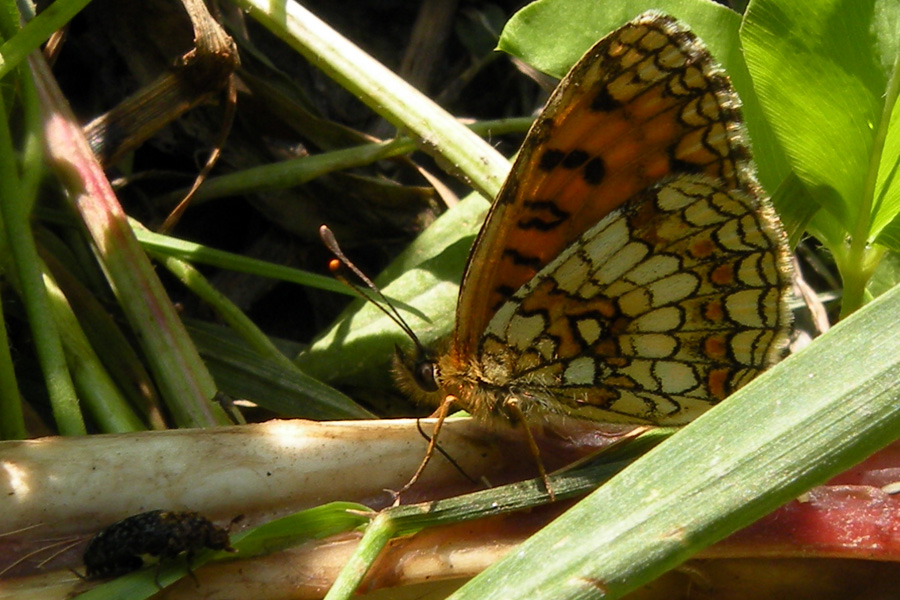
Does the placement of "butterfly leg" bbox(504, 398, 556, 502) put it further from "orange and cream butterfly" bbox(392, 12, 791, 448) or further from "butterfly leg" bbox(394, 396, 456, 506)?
"butterfly leg" bbox(394, 396, 456, 506)

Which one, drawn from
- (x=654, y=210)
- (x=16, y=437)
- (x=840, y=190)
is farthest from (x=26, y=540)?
(x=840, y=190)

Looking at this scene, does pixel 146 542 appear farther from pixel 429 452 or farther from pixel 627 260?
pixel 627 260

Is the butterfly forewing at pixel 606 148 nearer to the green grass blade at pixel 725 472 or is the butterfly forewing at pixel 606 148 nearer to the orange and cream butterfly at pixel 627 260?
the orange and cream butterfly at pixel 627 260

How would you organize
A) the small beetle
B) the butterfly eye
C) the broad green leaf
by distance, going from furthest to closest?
the butterfly eye < the broad green leaf < the small beetle

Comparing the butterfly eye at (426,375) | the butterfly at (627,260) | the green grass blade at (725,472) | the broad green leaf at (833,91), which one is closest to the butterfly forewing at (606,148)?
the butterfly at (627,260)

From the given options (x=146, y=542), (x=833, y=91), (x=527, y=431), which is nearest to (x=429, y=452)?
(x=527, y=431)

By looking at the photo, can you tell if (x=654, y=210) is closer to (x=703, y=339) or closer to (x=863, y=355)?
(x=703, y=339)

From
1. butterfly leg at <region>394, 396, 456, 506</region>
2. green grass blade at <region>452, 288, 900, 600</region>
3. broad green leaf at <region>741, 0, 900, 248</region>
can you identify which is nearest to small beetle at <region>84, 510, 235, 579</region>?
butterfly leg at <region>394, 396, 456, 506</region>
